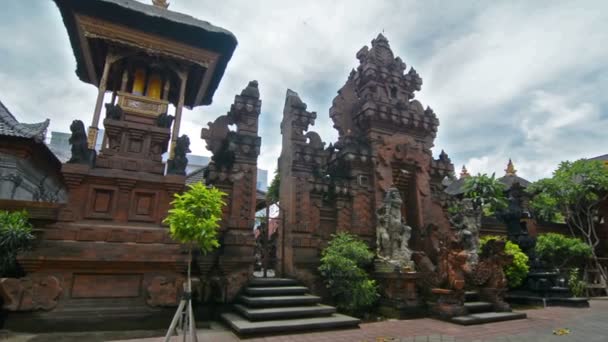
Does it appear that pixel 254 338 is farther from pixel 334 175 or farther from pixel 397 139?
pixel 397 139

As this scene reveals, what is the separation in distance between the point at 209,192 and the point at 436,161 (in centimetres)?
980

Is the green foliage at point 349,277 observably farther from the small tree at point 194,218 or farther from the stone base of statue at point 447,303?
the small tree at point 194,218

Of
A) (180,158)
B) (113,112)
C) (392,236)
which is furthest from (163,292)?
(392,236)

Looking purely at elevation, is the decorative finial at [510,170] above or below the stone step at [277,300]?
above

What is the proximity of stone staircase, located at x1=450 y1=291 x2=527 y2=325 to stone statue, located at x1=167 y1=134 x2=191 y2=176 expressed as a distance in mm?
7259

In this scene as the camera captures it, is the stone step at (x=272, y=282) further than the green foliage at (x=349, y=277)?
No

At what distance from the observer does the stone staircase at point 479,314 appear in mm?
7364

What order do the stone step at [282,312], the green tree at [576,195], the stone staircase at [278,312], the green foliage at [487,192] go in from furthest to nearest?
the green foliage at [487,192] < the green tree at [576,195] < the stone step at [282,312] < the stone staircase at [278,312]

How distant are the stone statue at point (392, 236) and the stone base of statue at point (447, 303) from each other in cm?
102

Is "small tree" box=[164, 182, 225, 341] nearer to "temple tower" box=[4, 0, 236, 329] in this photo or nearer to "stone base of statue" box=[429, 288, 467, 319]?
"temple tower" box=[4, 0, 236, 329]

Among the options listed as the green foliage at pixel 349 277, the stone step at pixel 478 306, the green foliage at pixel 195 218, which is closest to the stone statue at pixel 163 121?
the green foliage at pixel 195 218

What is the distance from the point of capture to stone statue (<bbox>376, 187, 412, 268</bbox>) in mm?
8688

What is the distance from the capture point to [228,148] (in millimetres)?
8562

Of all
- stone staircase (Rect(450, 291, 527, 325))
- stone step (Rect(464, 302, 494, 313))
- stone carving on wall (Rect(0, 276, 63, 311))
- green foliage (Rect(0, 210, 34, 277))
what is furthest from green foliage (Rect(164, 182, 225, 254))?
stone step (Rect(464, 302, 494, 313))
